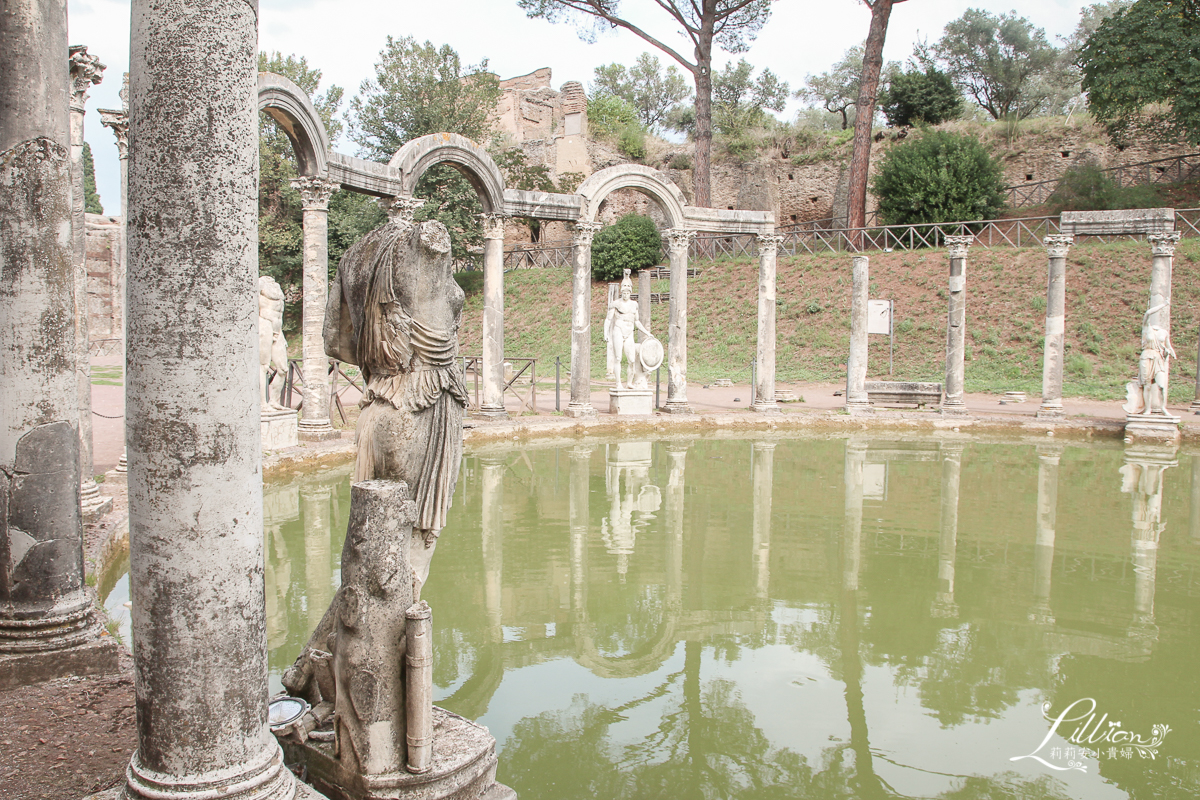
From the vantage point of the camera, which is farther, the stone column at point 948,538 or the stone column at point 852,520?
the stone column at point 852,520

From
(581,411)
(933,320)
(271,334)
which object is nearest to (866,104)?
(933,320)

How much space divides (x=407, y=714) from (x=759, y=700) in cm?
245

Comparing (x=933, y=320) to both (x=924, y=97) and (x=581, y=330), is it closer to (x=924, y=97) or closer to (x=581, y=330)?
(x=581, y=330)

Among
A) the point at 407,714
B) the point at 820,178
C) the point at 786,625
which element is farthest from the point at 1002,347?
the point at 407,714

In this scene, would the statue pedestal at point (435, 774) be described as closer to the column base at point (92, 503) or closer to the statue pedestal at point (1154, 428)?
the column base at point (92, 503)

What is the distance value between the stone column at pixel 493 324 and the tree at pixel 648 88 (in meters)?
42.4

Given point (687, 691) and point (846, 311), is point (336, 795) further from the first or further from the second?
point (846, 311)

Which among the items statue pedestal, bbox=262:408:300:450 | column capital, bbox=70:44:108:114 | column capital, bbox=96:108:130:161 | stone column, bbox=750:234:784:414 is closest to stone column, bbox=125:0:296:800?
column capital, bbox=70:44:108:114

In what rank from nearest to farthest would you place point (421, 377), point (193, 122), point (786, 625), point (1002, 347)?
1. point (193, 122)
2. point (421, 377)
3. point (786, 625)
4. point (1002, 347)

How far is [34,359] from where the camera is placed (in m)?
3.84

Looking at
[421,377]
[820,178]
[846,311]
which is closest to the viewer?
[421,377]

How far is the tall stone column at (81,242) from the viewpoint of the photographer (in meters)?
5.87

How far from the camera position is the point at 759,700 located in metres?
4.67

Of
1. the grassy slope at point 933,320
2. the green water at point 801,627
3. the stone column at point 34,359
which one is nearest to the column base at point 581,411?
the green water at point 801,627
